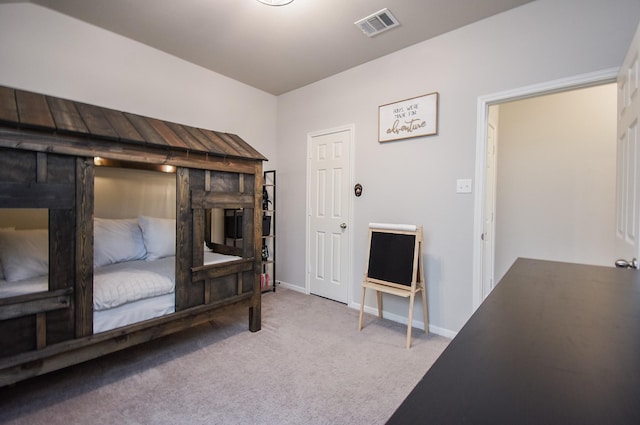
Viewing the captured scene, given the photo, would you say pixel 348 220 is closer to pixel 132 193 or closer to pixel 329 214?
pixel 329 214

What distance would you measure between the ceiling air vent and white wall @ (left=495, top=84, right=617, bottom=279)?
78.3 inches

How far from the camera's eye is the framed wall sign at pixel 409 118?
8.80ft

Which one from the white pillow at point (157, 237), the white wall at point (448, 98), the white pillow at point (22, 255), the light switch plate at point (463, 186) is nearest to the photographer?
the white pillow at point (22, 255)

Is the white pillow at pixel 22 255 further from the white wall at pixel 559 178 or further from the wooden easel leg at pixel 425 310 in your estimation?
the white wall at pixel 559 178

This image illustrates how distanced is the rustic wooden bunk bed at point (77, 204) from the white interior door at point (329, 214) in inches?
54.9

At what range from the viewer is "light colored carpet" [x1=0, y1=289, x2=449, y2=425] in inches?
63.8

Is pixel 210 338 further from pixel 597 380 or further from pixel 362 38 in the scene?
pixel 362 38

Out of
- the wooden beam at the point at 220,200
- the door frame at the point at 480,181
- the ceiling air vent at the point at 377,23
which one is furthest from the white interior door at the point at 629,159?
the wooden beam at the point at 220,200

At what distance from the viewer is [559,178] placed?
3184 millimetres

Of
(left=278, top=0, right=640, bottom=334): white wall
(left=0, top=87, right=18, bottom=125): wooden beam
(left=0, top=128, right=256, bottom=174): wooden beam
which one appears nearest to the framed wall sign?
(left=278, top=0, right=640, bottom=334): white wall

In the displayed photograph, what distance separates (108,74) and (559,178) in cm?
470

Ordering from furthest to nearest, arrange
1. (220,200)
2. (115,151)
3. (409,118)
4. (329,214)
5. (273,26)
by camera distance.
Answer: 1. (329,214)
2. (409,118)
3. (273,26)
4. (220,200)
5. (115,151)

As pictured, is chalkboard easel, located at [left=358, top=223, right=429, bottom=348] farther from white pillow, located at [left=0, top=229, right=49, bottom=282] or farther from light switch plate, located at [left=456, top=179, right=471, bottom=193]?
white pillow, located at [left=0, top=229, right=49, bottom=282]

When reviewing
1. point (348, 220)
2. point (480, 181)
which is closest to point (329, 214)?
point (348, 220)
